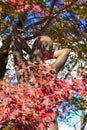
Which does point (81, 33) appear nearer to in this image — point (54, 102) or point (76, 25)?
point (76, 25)

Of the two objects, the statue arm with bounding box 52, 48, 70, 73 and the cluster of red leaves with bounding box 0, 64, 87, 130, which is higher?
the statue arm with bounding box 52, 48, 70, 73

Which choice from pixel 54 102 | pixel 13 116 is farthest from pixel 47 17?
pixel 13 116

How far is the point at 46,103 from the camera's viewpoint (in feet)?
19.6

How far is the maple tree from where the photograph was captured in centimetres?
573

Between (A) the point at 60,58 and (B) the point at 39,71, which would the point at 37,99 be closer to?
(B) the point at 39,71

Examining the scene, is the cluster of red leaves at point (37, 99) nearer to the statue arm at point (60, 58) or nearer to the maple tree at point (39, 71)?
the maple tree at point (39, 71)

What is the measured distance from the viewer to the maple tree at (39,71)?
18.8ft

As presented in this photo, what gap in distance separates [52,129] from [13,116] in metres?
3.36

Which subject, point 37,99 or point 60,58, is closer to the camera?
point 37,99

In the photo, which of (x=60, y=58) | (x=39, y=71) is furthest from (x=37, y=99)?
(x=60, y=58)

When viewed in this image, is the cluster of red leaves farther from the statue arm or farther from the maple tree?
the statue arm

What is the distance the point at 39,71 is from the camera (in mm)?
6996

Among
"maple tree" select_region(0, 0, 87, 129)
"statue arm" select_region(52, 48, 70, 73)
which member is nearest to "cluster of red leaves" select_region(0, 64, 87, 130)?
"maple tree" select_region(0, 0, 87, 129)

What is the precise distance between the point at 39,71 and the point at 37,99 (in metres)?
1.08
